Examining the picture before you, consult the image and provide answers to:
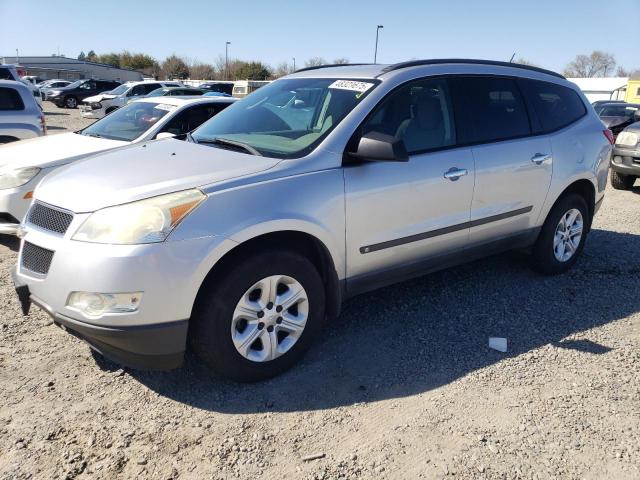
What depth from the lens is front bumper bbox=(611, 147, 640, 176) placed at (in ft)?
29.9

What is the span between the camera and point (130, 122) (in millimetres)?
6582

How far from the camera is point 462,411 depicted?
2.94m

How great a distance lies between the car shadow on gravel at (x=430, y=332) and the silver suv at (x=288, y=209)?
225 millimetres

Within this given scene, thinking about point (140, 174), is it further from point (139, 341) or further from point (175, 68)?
point (175, 68)

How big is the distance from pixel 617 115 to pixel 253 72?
62895 mm

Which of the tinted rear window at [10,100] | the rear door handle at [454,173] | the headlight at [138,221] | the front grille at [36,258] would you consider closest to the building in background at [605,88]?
the tinted rear window at [10,100]

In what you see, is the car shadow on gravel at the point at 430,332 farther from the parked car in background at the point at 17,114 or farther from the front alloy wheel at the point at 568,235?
the parked car in background at the point at 17,114

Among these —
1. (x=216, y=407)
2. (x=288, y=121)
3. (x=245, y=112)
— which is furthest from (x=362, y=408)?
(x=245, y=112)

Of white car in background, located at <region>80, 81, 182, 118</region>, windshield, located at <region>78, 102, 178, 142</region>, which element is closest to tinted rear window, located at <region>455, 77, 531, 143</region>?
windshield, located at <region>78, 102, 178, 142</region>

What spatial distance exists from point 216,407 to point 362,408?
0.80 meters

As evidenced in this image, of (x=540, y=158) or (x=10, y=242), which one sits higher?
(x=540, y=158)

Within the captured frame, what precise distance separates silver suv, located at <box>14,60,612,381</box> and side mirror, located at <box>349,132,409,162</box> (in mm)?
12

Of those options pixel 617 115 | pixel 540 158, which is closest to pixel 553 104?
pixel 540 158

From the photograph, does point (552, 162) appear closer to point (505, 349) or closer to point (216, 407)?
point (505, 349)
